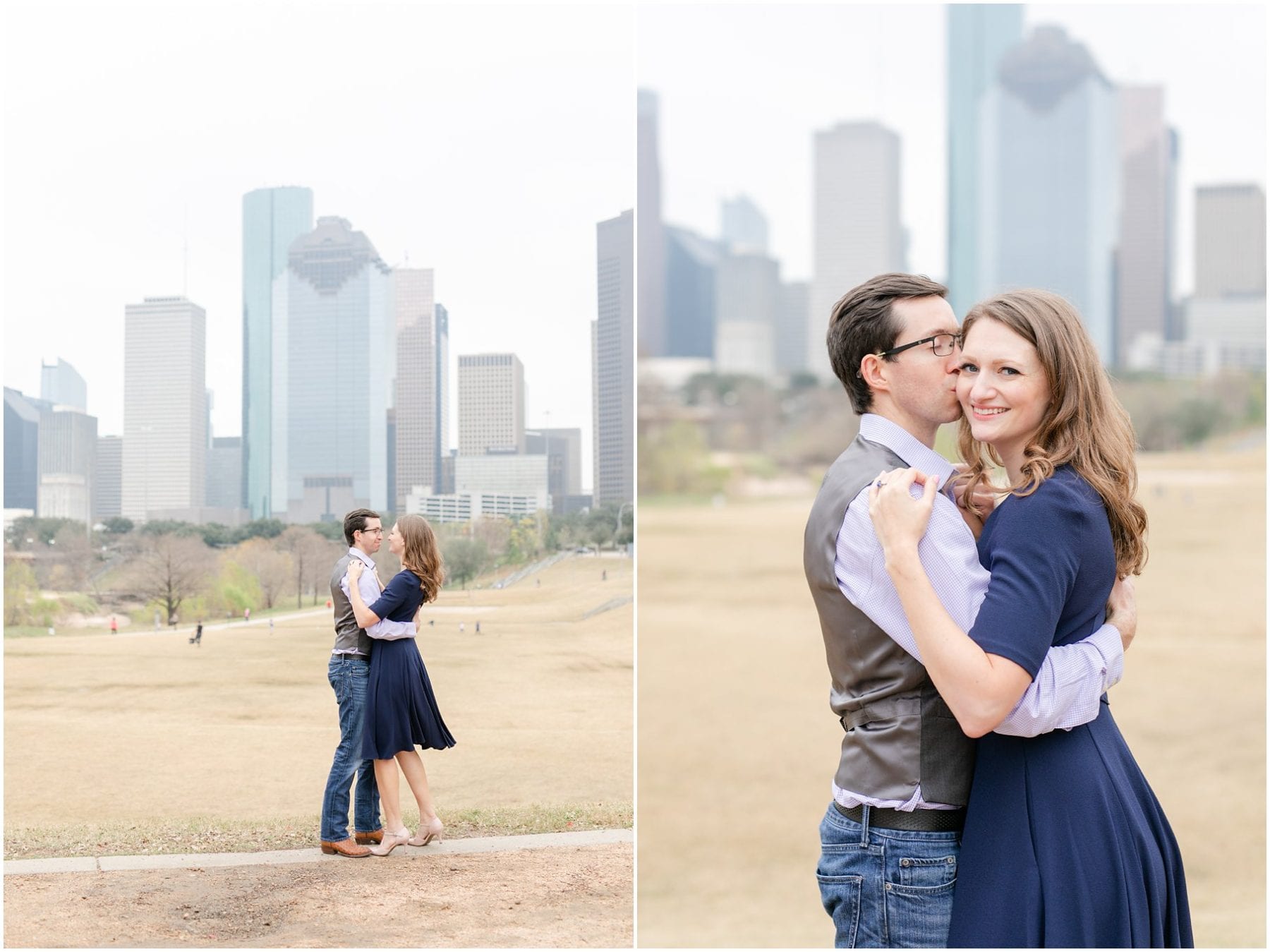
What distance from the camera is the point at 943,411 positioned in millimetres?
2193

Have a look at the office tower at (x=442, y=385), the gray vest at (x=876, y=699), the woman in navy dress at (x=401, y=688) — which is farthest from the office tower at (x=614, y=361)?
the gray vest at (x=876, y=699)

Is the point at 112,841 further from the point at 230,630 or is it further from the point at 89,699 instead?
the point at 230,630

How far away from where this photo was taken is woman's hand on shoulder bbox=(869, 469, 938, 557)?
1935 millimetres

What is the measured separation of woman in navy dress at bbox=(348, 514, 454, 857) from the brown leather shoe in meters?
0.04

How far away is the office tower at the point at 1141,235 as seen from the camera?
128 ft

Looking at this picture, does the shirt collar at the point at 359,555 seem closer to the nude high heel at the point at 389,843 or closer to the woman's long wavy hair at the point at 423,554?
the woman's long wavy hair at the point at 423,554

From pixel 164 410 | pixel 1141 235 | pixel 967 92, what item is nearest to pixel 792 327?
pixel 967 92

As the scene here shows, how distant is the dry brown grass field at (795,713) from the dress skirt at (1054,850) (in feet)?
33.9

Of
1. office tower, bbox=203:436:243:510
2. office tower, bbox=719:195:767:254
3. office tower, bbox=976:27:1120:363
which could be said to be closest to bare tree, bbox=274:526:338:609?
office tower, bbox=203:436:243:510

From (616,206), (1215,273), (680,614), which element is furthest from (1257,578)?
(616,206)

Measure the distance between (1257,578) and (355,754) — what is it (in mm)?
26669

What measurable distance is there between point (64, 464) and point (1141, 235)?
43.1 m

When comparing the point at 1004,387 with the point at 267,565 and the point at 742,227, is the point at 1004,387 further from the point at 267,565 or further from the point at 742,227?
the point at 742,227

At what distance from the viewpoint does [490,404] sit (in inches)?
161
